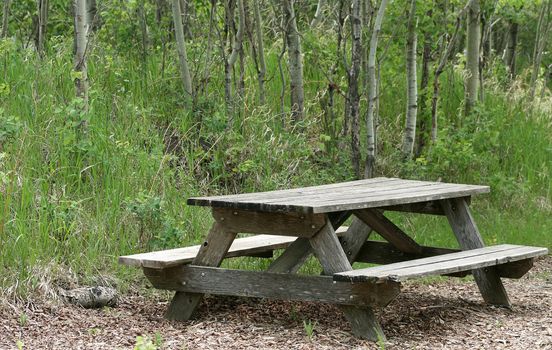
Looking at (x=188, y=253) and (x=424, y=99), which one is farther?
(x=424, y=99)

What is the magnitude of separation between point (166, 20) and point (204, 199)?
18.5 feet

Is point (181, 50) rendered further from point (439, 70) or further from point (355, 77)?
point (439, 70)

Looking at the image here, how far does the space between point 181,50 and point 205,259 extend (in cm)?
393

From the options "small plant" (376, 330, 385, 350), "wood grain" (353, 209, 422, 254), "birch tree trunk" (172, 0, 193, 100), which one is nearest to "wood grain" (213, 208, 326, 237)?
"small plant" (376, 330, 385, 350)

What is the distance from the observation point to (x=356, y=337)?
5.67 metres

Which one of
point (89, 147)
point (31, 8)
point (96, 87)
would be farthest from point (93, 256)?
point (31, 8)

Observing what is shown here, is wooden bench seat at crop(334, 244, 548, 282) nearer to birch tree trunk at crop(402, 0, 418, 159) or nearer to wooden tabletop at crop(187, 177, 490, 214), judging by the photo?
wooden tabletop at crop(187, 177, 490, 214)

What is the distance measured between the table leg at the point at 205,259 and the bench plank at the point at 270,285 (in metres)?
0.06

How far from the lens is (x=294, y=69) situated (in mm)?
10281

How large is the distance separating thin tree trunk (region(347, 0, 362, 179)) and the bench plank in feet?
12.2

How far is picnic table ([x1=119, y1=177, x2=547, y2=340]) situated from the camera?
18.2 feet

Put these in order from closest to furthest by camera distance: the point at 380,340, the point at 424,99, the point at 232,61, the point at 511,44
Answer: the point at 380,340 < the point at 232,61 < the point at 424,99 < the point at 511,44

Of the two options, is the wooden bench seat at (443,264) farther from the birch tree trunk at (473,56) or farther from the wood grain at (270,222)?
the birch tree trunk at (473,56)

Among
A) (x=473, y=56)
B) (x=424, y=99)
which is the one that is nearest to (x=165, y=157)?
(x=424, y=99)
